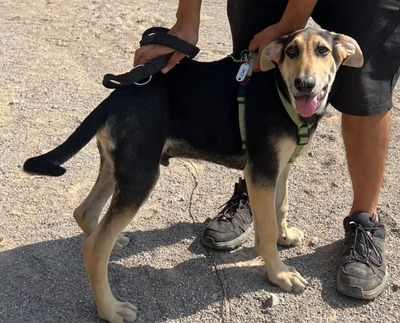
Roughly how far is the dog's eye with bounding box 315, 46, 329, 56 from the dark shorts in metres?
0.40

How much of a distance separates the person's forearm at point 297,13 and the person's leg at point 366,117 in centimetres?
29

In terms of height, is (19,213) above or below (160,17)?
below

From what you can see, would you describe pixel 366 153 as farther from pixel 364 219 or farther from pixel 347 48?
pixel 347 48

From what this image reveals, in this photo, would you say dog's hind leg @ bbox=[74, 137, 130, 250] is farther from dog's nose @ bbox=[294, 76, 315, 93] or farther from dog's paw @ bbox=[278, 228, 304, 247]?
dog's nose @ bbox=[294, 76, 315, 93]

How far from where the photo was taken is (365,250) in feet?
12.9

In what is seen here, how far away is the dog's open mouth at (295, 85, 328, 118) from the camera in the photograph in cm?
320

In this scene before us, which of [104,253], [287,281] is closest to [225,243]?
[287,281]

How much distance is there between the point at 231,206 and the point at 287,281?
0.93m

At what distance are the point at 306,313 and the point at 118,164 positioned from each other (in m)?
1.57

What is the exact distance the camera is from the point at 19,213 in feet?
14.5

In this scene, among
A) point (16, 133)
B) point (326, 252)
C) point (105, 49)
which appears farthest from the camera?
point (105, 49)

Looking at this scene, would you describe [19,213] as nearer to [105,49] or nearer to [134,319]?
[134,319]

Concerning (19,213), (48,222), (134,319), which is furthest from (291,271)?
(19,213)

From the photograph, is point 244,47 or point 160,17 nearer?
point 244,47
